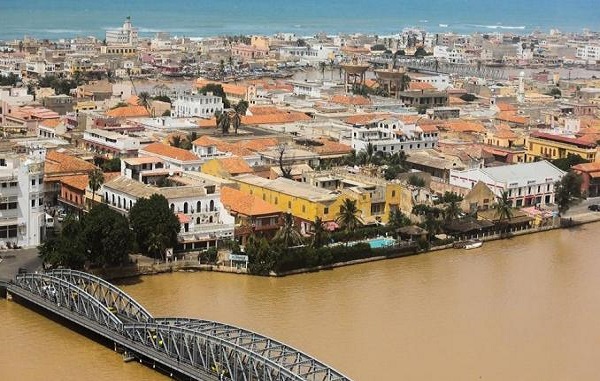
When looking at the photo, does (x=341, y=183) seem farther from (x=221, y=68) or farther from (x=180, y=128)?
(x=221, y=68)

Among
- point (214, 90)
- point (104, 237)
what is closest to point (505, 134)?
point (214, 90)

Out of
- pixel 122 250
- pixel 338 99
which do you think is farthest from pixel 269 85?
pixel 122 250

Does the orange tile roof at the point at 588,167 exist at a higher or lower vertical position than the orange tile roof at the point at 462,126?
lower

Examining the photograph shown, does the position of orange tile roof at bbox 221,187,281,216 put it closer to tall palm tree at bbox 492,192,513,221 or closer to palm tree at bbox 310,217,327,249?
palm tree at bbox 310,217,327,249

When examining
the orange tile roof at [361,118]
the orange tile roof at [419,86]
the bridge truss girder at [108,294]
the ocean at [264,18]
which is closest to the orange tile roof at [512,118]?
the orange tile roof at [361,118]

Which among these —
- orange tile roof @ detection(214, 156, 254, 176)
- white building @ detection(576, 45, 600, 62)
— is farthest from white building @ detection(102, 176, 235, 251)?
white building @ detection(576, 45, 600, 62)

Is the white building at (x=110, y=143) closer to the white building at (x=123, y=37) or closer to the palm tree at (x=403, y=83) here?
the palm tree at (x=403, y=83)

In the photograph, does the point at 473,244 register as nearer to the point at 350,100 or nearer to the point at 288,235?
the point at 288,235
